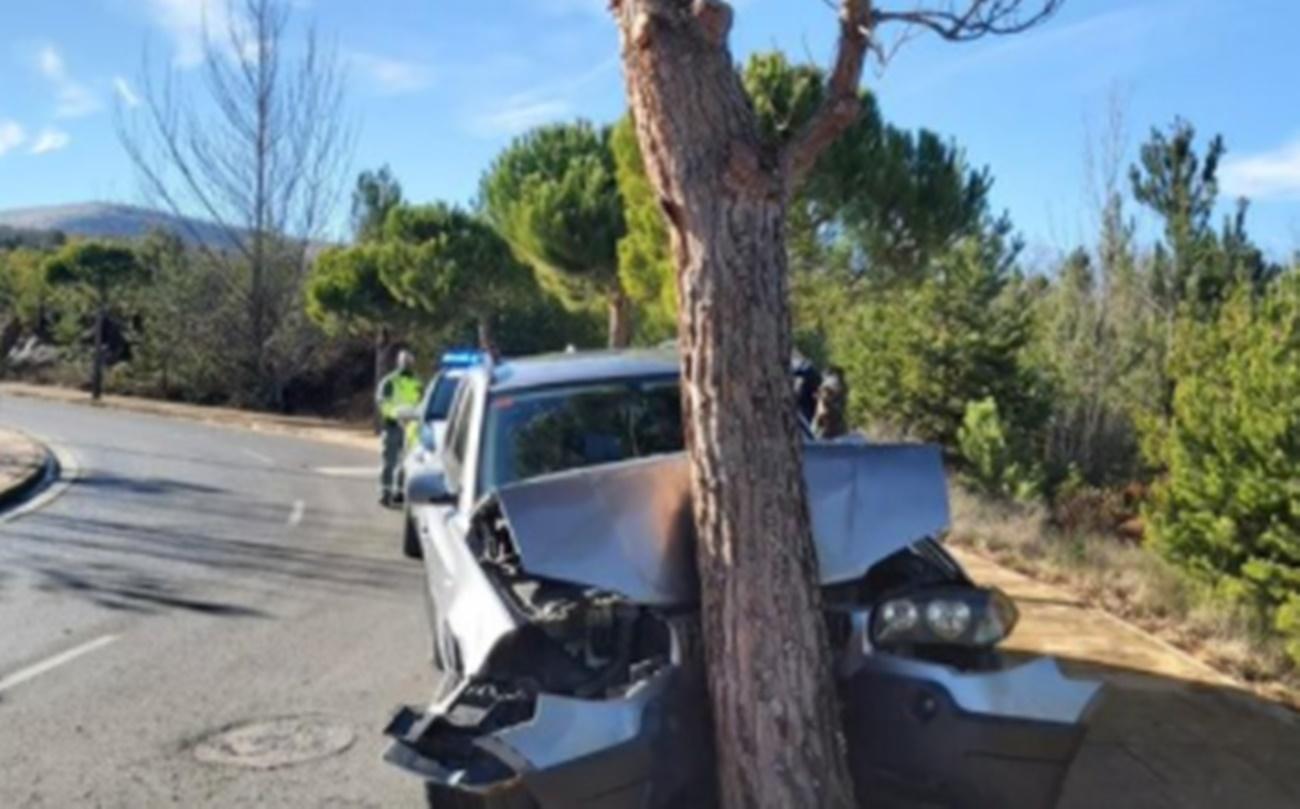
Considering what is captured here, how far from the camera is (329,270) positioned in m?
31.9

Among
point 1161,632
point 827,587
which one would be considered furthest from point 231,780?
point 1161,632

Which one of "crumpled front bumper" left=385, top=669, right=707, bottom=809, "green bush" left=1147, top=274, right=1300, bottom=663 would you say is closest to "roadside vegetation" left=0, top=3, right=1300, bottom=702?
"green bush" left=1147, top=274, right=1300, bottom=663

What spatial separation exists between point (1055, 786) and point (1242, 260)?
2228cm

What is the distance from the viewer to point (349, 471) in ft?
62.6

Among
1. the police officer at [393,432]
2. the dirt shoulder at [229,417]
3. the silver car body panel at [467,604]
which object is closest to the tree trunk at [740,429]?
the silver car body panel at [467,604]

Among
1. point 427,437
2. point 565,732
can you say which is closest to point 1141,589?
point 427,437

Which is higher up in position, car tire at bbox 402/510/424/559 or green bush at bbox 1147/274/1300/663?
green bush at bbox 1147/274/1300/663

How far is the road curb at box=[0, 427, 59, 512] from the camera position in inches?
578

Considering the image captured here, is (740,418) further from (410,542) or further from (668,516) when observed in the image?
(410,542)

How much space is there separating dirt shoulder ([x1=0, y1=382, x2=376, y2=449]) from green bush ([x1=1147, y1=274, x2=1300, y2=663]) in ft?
54.8

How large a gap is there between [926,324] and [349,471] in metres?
9.35

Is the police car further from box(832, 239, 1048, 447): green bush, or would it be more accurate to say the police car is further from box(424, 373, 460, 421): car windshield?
box(832, 239, 1048, 447): green bush

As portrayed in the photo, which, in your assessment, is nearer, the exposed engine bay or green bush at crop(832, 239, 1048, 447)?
the exposed engine bay

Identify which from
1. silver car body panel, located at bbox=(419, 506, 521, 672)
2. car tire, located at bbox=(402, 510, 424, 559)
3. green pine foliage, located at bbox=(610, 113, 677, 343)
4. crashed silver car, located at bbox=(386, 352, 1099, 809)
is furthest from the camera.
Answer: green pine foliage, located at bbox=(610, 113, 677, 343)
